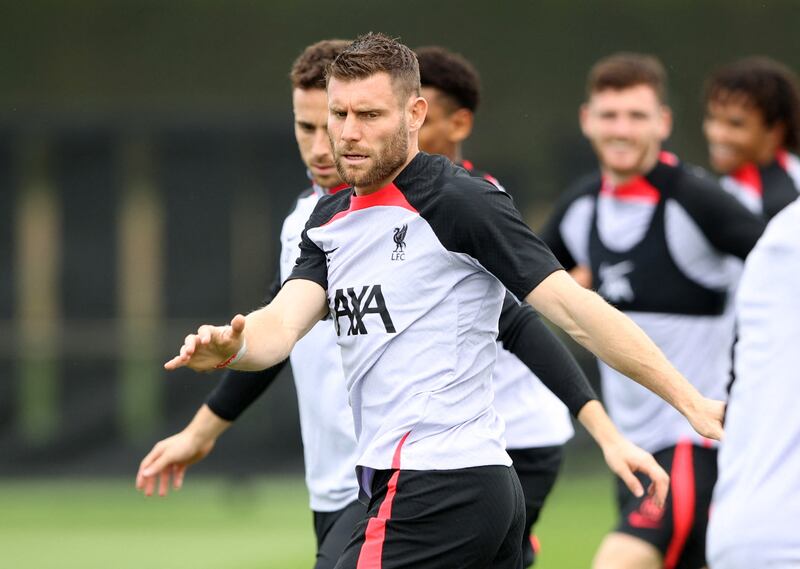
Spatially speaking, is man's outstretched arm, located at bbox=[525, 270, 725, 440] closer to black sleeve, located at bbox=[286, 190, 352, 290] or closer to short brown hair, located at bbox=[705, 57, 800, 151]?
black sleeve, located at bbox=[286, 190, 352, 290]

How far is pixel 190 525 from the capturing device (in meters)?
11.3

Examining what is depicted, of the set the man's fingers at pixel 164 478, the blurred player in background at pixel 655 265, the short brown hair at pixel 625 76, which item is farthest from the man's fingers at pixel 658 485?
the short brown hair at pixel 625 76

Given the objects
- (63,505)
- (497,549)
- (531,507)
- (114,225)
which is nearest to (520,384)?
(531,507)

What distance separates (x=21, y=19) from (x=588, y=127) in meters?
9.62

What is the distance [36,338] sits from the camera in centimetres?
1437

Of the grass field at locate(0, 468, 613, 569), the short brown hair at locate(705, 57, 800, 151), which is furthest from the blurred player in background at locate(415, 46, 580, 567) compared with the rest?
the grass field at locate(0, 468, 613, 569)

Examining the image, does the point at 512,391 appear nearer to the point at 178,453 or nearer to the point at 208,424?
the point at 208,424

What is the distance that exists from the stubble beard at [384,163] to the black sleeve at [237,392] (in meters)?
1.28

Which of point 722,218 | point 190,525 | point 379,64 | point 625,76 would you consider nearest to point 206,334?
point 379,64

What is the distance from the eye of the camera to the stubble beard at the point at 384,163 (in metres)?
4.16

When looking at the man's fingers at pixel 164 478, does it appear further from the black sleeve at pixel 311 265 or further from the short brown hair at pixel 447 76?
the short brown hair at pixel 447 76

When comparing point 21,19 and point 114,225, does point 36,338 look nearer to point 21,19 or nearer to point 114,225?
point 114,225

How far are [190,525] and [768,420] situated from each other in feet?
28.9

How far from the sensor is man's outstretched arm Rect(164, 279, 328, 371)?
379 centimetres
